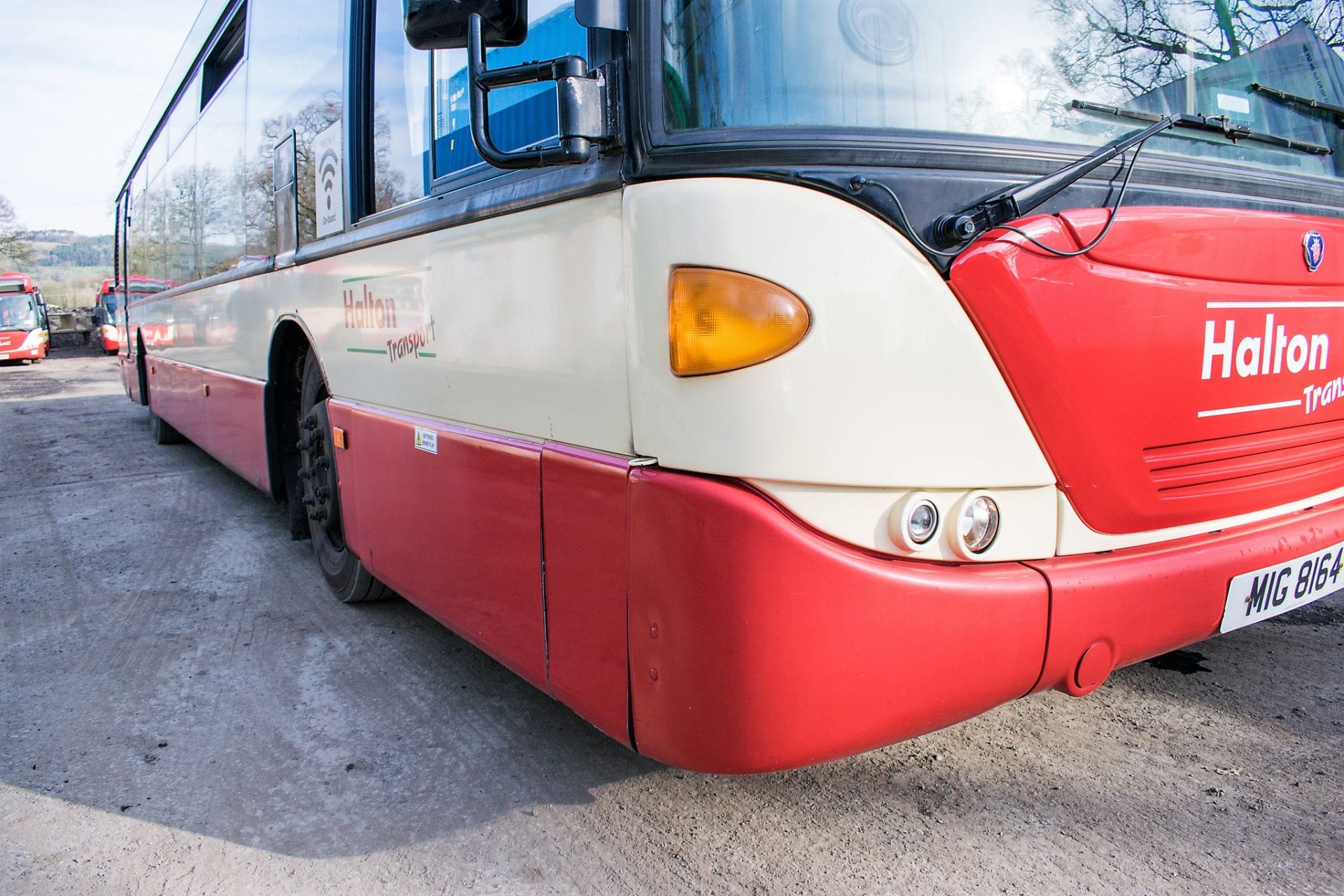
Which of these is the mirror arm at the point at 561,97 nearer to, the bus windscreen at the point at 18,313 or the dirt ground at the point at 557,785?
the dirt ground at the point at 557,785

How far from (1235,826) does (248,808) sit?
2.57m

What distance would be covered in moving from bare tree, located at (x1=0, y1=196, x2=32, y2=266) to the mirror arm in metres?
52.4

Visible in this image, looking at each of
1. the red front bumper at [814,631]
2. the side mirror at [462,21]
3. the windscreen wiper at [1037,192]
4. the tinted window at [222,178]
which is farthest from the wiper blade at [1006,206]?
the tinted window at [222,178]

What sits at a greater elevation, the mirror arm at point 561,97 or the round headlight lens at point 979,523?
the mirror arm at point 561,97

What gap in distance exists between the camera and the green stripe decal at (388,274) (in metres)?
2.89

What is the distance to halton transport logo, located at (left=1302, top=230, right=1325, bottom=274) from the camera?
90.4 inches

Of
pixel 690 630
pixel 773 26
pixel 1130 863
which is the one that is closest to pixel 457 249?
pixel 773 26

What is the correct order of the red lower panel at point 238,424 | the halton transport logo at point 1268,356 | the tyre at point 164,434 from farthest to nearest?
the tyre at point 164,434
the red lower panel at point 238,424
the halton transport logo at point 1268,356

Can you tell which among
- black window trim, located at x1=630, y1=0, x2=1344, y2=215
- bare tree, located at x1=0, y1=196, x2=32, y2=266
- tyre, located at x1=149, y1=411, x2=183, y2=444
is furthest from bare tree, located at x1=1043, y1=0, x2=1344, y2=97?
bare tree, located at x1=0, y1=196, x2=32, y2=266

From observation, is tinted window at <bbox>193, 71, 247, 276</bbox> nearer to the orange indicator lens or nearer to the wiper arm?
the orange indicator lens

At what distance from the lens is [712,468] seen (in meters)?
1.84

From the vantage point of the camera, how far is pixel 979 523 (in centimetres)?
195

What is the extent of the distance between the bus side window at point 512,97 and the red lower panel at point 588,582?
78 centimetres

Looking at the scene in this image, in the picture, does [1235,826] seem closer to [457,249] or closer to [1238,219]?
[1238,219]
